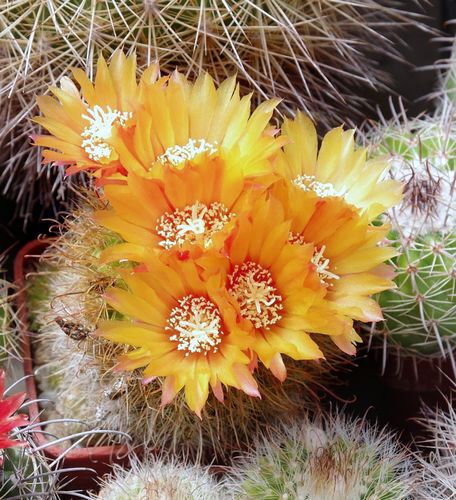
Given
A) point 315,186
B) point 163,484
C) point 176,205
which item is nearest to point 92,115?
point 176,205

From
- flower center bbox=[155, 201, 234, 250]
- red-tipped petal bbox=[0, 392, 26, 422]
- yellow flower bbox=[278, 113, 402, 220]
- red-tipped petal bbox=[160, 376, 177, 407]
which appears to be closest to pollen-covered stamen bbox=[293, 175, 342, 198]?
yellow flower bbox=[278, 113, 402, 220]

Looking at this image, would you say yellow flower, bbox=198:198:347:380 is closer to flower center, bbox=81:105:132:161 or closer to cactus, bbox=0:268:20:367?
flower center, bbox=81:105:132:161

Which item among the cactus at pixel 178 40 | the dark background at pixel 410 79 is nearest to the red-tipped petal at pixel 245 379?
the cactus at pixel 178 40

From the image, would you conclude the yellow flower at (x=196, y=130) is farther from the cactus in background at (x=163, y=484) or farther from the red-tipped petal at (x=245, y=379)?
the cactus in background at (x=163, y=484)

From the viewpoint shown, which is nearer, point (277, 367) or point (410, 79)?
point (277, 367)

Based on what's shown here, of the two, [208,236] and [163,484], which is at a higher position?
[208,236]

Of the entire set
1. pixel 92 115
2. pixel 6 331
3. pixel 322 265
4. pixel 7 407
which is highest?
pixel 92 115

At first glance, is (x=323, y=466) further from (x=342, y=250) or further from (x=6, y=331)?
(x=6, y=331)
